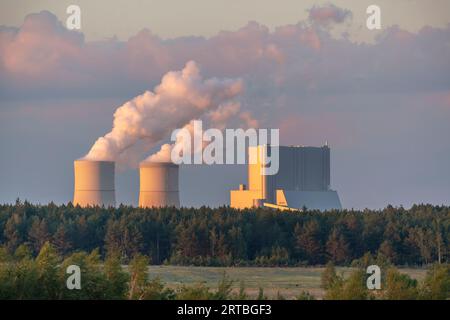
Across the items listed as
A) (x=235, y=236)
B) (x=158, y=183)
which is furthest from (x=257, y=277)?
(x=158, y=183)

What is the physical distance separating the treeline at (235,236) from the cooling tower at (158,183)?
0.61 meters

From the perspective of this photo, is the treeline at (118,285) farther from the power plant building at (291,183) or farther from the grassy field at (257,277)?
the power plant building at (291,183)

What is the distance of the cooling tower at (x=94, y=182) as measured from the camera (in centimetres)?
6297

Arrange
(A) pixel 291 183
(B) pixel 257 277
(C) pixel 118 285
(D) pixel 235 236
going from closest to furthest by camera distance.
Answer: (C) pixel 118 285 → (B) pixel 257 277 → (D) pixel 235 236 → (A) pixel 291 183

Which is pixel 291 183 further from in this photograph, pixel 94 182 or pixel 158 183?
pixel 94 182

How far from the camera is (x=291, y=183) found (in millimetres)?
81875

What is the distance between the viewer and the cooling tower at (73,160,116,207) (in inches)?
2479

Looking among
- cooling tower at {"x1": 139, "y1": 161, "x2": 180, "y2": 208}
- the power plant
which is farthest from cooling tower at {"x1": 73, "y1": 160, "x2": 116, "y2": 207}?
the power plant

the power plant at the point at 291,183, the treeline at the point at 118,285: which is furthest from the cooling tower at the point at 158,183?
the treeline at the point at 118,285

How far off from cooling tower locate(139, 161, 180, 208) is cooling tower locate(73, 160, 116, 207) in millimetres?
1741

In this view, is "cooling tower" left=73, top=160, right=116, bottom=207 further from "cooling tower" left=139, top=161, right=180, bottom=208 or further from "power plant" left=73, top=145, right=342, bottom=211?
"power plant" left=73, top=145, right=342, bottom=211

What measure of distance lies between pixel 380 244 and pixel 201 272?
1153 centimetres

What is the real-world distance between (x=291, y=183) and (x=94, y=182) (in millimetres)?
20816
